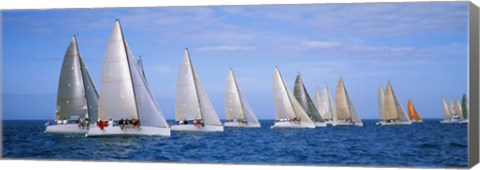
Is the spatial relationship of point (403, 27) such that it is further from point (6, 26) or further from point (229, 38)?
point (6, 26)

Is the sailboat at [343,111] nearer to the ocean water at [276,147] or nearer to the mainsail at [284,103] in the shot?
the ocean water at [276,147]

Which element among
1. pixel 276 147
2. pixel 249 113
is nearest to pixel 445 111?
pixel 276 147

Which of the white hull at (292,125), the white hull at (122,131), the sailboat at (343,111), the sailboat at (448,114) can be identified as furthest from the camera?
the white hull at (292,125)

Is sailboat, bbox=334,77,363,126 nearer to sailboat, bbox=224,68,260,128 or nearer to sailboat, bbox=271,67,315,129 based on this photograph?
sailboat, bbox=271,67,315,129

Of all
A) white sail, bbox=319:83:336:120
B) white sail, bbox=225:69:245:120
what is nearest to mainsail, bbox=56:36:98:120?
white sail, bbox=225:69:245:120

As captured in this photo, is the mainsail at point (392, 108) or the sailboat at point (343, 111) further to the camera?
the sailboat at point (343, 111)

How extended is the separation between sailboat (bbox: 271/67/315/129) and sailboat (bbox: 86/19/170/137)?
2639 mm

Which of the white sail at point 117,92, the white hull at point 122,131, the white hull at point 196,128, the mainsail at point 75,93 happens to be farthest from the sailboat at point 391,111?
the mainsail at point 75,93

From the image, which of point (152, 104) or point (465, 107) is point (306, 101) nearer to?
point (152, 104)

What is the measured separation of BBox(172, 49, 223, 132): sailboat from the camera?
810 inches

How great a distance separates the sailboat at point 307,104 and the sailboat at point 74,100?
15.5ft

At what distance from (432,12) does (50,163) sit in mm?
7656

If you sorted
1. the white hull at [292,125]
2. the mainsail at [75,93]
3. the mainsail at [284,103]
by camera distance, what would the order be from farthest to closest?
the white hull at [292,125] → the mainsail at [75,93] → the mainsail at [284,103]

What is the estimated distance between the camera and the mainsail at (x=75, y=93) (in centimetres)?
1984
